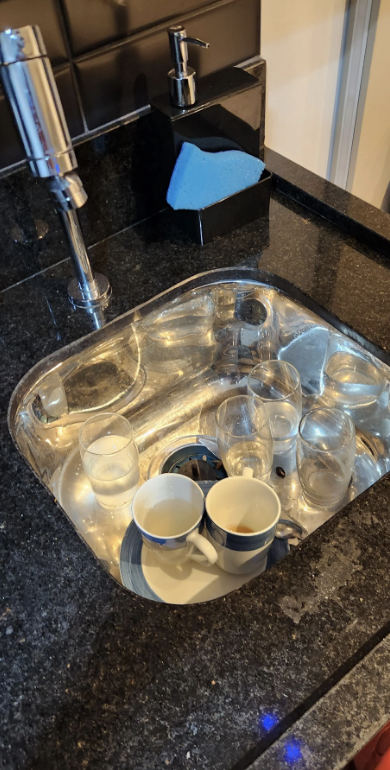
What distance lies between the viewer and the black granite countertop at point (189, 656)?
396mm

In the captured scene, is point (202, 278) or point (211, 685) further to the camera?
point (202, 278)

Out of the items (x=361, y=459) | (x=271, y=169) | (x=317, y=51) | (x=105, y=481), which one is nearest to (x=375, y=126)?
(x=317, y=51)

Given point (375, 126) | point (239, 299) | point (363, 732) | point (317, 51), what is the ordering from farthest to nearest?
point (375, 126)
point (317, 51)
point (239, 299)
point (363, 732)

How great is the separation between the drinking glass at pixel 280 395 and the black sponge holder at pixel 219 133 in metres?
0.20

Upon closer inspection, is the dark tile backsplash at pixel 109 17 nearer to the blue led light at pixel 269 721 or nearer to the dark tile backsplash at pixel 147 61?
the dark tile backsplash at pixel 147 61

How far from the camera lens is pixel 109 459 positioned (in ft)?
2.26

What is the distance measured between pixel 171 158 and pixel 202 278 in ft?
0.51

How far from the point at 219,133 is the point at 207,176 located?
0.06m

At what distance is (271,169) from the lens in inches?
34.2

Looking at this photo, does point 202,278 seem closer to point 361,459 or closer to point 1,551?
point 361,459

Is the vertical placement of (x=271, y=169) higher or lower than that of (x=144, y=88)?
lower

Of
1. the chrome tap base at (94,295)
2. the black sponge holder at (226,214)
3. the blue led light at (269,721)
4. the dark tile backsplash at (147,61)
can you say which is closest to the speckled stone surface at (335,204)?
the black sponge holder at (226,214)

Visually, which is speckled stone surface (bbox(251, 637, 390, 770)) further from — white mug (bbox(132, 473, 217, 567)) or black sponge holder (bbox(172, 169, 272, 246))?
black sponge holder (bbox(172, 169, 272, 246))

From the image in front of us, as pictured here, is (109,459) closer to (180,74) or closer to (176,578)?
(176,578)
